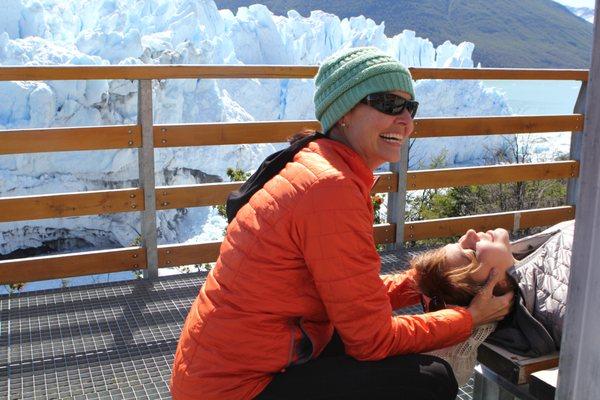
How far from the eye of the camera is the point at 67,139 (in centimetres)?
327

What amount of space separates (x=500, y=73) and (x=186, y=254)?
206 cm

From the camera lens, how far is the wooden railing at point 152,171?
10.6 feet

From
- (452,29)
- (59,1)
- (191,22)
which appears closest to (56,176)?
(191,22)

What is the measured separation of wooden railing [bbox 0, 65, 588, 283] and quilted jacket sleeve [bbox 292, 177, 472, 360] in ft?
6.53

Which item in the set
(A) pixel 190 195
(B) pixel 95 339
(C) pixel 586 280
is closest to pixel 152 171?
(A) pixel 190 195

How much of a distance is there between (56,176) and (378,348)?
17247 millimetres

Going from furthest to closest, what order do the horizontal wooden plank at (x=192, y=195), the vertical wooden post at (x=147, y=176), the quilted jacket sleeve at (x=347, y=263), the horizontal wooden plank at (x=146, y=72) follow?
the horizontal wooden plank at (x=192, y=195)
the vertical wooden post at (x=147, y=176)
the horizontal wooden plank at (x=146, y=72)
the quilted jacket sleeve at (x=347, y=263)

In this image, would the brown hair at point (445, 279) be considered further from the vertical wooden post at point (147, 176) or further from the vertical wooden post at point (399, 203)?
the vertical wooden post at point (399, 203)

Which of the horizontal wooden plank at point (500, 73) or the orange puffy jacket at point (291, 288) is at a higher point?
the horizontal wooden plank at point (500, 73)

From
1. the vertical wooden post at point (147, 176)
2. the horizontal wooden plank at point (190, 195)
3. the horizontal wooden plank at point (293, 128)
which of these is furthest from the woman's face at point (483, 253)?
the vertical wooden post at point (147, 176)

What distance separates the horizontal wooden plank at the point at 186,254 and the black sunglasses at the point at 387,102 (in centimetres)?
206

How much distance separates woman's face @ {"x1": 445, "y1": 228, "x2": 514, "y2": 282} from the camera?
71.3 inches

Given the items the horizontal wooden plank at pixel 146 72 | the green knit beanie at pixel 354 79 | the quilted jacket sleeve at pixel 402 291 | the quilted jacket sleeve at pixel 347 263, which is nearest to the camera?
the quilted jacket sleeve at pixel 347 263

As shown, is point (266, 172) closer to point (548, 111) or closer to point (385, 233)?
point (385, 233)
